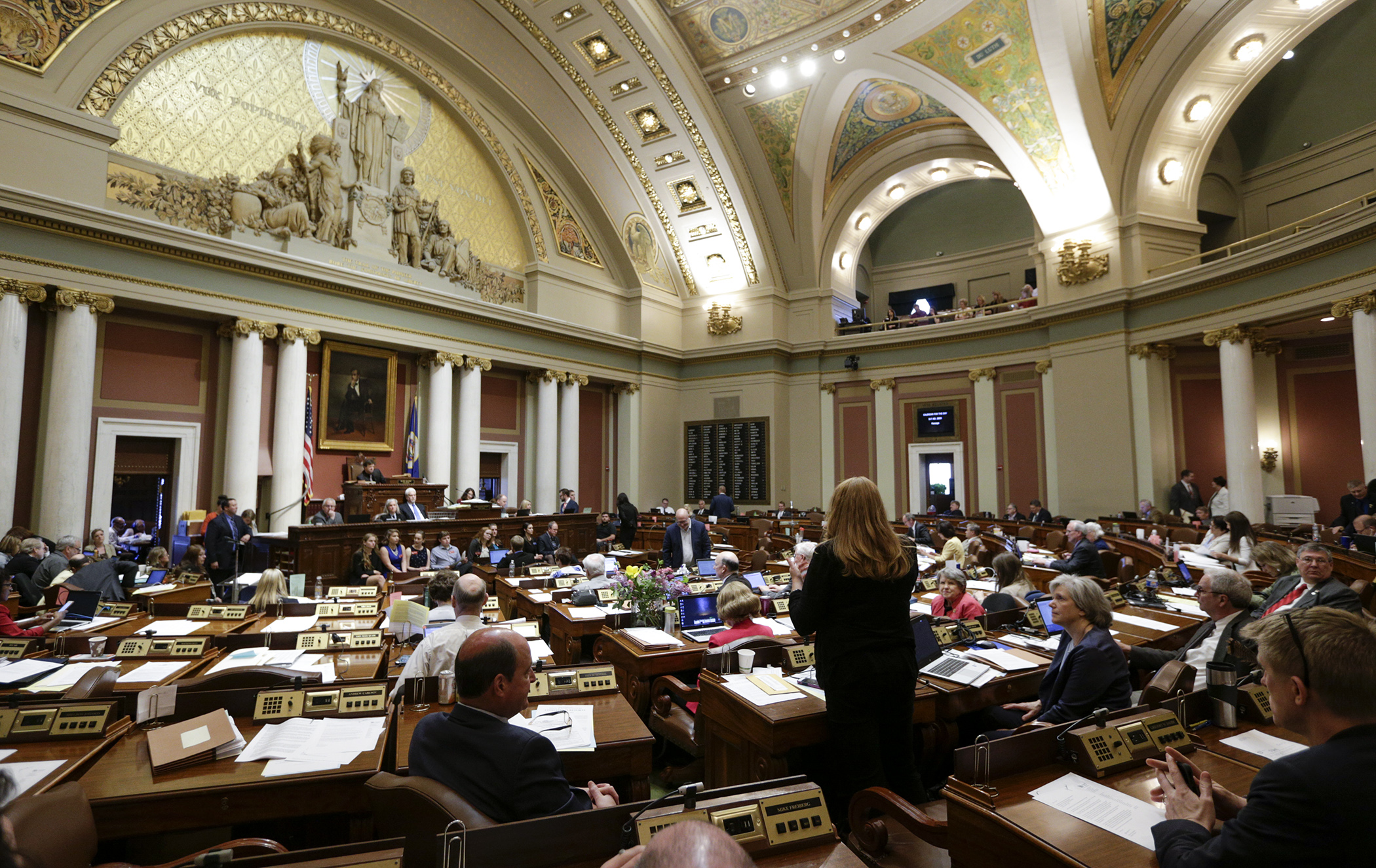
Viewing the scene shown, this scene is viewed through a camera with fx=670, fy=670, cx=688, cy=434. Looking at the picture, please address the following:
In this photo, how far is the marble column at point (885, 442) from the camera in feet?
52.6

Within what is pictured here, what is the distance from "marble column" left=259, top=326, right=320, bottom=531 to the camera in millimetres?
11023

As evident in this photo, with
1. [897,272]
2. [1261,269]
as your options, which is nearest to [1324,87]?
[1261,269]

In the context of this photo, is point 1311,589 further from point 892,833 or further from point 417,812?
point 417,812

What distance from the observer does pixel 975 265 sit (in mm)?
18750

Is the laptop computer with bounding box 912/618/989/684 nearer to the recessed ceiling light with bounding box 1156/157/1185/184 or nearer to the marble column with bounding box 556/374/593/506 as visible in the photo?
the marble column with bounding box 556/374/593/506

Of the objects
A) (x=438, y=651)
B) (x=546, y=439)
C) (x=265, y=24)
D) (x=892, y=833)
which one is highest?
(x=265, y=24)

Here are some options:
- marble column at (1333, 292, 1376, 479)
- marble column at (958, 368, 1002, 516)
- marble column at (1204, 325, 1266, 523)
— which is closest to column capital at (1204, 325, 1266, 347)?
marble column at (1204, 325, 1266, 523)

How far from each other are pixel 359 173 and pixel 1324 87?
1853 centimetres

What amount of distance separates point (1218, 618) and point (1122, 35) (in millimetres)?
12130

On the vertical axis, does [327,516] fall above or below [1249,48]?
below

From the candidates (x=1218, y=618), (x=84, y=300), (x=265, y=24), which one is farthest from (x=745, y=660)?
(x=265, y=24)

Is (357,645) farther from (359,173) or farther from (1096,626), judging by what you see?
(359,173)

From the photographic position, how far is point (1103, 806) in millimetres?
1950

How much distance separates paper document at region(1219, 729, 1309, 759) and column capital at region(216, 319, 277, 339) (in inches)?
494
